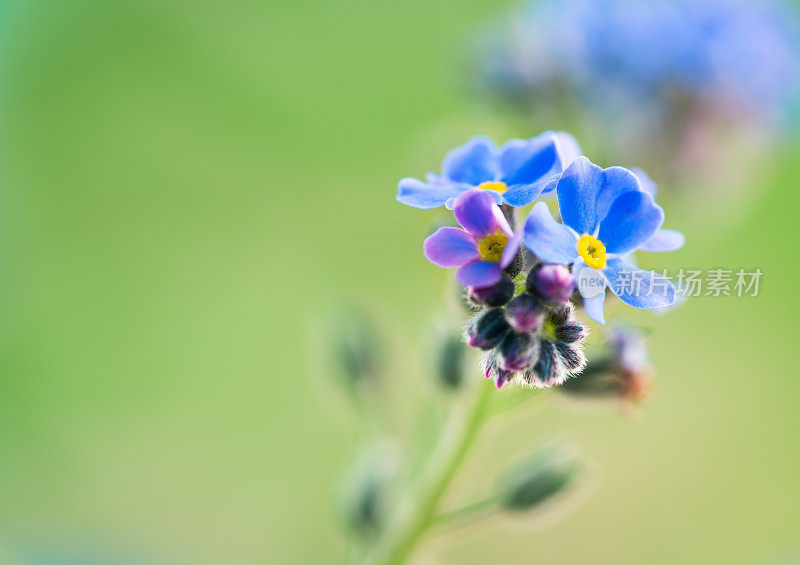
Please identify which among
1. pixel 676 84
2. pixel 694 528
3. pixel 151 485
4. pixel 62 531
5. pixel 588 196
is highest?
pixel 676 84

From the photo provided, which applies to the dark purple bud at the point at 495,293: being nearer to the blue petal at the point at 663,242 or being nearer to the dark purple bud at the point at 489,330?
the dark purple bud at the point at 489,330

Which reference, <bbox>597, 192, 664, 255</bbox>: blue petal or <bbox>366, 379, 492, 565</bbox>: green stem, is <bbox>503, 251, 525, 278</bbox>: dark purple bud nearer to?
<bbox>597, 192, 664, 255</bbox>: blue petal

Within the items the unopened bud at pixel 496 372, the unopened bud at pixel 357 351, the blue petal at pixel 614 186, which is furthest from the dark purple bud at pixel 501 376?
the unopened bud at pixel 357 351

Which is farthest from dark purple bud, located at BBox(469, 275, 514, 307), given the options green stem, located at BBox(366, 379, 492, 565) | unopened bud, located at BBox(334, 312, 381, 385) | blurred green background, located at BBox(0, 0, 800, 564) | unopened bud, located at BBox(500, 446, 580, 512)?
blurred green background, located at BBox(0, 0, 800, 564)

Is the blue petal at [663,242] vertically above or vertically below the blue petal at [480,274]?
above

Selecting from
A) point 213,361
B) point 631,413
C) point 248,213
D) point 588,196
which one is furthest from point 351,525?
point 248,213

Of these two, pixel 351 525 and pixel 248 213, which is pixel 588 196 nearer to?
pixel 351 525
